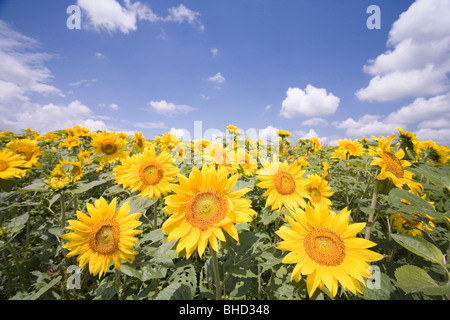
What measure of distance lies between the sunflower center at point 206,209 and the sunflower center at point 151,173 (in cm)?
82

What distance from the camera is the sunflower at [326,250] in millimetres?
1397

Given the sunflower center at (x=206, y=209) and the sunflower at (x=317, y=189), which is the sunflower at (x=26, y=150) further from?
the sunflower at (x=317, y=189)

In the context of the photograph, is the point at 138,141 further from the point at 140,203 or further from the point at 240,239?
the point at 240,239

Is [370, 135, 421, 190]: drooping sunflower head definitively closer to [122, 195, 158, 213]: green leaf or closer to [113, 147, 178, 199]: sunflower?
[113, 147, 178, 199]: sunflower

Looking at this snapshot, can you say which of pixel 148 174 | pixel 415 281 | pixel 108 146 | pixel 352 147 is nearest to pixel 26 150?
pixel 108 146

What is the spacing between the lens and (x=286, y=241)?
1.51 metres

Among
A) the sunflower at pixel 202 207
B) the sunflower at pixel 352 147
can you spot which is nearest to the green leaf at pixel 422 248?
the sunflower at pixel 202 207

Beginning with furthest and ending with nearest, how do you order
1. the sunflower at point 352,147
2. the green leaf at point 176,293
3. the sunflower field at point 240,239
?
the sunflower at point 352,147
the green leaf at point 176,293
the sunflower field at point 240,239

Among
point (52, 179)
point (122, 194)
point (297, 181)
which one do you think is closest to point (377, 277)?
point (297, 181)

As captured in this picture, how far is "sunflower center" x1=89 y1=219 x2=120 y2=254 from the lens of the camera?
1661 mm

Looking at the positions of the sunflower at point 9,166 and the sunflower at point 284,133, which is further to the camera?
→ the sunflower at point 284,133

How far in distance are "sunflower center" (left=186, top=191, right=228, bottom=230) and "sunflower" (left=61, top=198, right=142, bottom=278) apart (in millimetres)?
496

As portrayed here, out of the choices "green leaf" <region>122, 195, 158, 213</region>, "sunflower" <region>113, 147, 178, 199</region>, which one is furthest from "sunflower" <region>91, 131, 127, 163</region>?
"green leaf" <region>122, 195, 158, 213</region>
